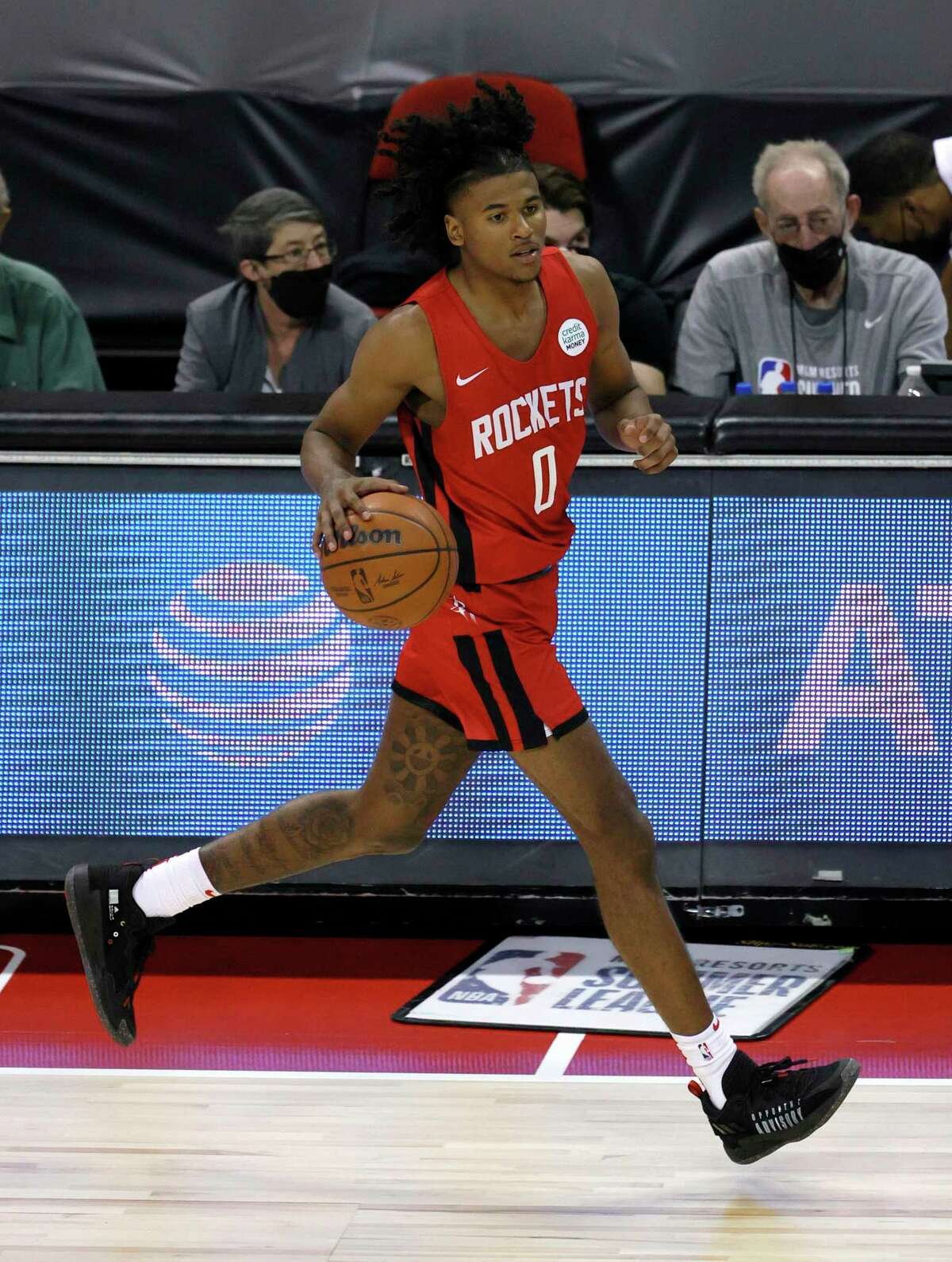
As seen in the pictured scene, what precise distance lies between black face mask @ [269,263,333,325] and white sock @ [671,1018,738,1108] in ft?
11.5

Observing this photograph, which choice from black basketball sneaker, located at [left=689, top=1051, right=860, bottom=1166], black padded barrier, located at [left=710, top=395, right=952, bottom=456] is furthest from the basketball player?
black padded barrier, located at [left=710, top=395, right=952, bottom=456]

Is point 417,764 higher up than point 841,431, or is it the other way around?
point 841,431

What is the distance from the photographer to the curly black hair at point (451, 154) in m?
3.72

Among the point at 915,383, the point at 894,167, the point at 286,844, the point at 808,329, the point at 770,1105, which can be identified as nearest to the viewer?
the point at 770,1105

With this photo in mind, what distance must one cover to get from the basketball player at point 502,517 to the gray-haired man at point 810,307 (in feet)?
8.09

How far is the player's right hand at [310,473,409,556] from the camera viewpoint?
347 centimetres

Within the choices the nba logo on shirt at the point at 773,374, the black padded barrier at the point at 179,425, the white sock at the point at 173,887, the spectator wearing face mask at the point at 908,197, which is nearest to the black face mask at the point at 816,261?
the nba logo on shirt at the point at 773,374

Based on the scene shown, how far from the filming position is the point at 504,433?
3723 mm

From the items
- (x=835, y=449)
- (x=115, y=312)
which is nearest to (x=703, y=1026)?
(x=835, y=449)

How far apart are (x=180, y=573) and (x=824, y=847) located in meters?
1.92

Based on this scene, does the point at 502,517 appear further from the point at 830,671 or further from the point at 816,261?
the point at 816,261

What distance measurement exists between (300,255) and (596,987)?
287 centimetres

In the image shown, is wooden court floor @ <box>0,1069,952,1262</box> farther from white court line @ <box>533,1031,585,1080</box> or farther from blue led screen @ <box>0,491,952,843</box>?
blue led screen @ <box>0,491,952,843</box>

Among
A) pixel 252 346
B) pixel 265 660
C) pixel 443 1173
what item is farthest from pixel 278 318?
pixel 443 1173
